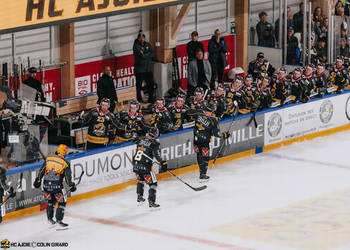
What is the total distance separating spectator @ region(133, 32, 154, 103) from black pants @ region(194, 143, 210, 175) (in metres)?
5.09

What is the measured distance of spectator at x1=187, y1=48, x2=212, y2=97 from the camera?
1002 inches

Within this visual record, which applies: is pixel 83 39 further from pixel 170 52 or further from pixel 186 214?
pixel 186 214

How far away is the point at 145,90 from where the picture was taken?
26.1 meters

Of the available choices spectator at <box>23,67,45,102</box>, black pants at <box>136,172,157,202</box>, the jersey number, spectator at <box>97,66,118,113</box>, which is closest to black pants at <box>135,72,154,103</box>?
spectator at <box>97,66,118,113</box>

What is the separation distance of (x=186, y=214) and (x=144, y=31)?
919cm

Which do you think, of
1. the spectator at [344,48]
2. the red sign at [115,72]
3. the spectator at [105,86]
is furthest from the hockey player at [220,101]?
the spectator at [344,48]

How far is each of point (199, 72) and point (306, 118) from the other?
10.4 feet

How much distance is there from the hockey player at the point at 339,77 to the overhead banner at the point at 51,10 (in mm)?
7425

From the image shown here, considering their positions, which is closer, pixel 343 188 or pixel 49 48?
pixel 343 188

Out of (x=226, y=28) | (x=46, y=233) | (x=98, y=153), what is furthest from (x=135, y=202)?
(x=226, y=28)

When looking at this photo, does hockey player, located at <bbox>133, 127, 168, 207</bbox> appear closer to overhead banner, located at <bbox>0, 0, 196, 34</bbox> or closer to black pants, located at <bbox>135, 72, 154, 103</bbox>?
overhead banner, located at <bbox>0, 0, 196, 34</bbox>

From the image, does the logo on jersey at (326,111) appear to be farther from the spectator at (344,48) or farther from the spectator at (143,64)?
the spectator at (143,64)

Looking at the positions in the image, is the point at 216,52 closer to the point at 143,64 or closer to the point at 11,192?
the point at 143,64

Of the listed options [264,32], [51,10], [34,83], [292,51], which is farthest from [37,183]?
[264,32]
